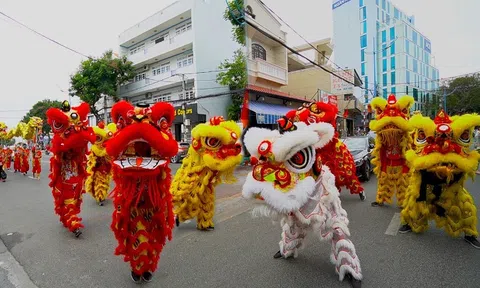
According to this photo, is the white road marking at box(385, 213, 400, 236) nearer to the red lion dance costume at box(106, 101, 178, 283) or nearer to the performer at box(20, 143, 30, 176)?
the red lion dance costume at box(106, 101, 178, 283)

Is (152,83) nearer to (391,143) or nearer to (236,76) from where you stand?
(236,76)

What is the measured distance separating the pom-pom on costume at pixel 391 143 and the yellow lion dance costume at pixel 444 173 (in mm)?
1123

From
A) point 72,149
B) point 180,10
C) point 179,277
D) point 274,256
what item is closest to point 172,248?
point 179,277

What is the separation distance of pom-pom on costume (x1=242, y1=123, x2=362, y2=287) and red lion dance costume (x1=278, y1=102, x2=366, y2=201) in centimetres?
212

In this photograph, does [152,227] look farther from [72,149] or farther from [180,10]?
[180,10]

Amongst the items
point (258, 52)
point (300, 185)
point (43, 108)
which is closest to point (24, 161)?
point (258, 52)

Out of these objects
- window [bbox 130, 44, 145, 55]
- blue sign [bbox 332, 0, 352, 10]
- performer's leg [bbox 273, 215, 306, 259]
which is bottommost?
performer's leg [bbox 273, 215, 306, 259]

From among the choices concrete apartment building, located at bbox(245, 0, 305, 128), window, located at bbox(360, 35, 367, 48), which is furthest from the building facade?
concrete apartment building, located at bbox(245, 0, 305, 128)

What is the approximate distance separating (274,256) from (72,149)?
344 centimetres

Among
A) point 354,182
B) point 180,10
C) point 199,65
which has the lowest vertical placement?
point 354,182

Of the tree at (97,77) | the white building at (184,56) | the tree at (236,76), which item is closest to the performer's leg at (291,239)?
the tree at (236,76)

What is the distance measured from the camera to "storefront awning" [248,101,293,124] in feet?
44.7

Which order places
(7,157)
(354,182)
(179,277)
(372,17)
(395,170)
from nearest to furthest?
(179,277)
(395,170)
(354,182)
(7,157)
(372,17)

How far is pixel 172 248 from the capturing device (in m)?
3.84
